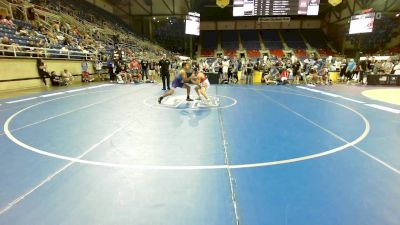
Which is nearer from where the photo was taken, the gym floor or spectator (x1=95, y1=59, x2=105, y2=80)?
the gym floor

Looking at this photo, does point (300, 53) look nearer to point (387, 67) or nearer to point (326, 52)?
point (326, 52)

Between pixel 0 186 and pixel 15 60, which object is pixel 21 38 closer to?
pixel 15 60

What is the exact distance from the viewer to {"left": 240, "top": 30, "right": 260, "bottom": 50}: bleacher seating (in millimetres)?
42072

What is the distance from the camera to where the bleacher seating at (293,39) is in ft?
137

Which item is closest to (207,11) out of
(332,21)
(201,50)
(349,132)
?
(201,50)

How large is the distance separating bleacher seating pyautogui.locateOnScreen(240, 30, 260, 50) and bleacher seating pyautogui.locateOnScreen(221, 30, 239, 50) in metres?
1.26

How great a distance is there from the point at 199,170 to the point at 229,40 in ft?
141

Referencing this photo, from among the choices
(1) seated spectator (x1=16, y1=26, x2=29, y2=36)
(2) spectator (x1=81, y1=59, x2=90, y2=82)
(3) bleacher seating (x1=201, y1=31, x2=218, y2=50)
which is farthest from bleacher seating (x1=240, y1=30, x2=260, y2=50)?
(1) seated spectator (x1=16, y1=26, x2=29, y2=36)

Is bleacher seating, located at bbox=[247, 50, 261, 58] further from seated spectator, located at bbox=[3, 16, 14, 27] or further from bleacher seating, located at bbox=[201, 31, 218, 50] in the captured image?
seated spectator, located at bbox=[3, 16, 14, 27]

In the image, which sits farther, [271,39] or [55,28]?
[271,39]

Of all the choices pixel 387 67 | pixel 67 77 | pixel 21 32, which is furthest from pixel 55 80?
pixel 387 67

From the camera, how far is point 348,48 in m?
36.8

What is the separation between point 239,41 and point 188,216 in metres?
43.7

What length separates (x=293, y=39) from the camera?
42.9 metres
